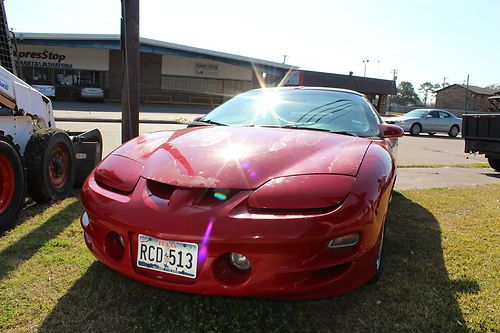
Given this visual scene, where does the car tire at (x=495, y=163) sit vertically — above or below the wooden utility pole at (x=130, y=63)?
below

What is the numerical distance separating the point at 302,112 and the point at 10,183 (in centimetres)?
257

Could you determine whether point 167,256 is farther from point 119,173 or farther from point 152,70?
point 152,70

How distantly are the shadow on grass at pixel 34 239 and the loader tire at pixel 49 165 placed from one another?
0.64ft

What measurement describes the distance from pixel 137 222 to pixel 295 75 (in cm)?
3607

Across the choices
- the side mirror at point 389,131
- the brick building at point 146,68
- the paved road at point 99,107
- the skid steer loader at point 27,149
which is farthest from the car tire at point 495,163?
the brick building at point 146,68

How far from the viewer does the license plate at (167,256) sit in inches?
79.3

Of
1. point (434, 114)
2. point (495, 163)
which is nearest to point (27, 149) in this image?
point (495, 163)

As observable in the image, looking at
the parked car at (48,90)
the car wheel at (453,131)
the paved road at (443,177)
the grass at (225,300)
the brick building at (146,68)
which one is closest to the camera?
the grass at (225,300)

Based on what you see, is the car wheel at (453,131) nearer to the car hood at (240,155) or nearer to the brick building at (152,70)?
the brick building at (152,70)

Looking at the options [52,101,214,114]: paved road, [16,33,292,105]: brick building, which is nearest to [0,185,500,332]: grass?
[52,101,214,114]: paved road

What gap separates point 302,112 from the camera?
11.6ft

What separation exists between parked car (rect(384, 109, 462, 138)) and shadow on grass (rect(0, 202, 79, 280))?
19654 mm

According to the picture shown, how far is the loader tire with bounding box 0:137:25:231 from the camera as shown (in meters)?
3.54

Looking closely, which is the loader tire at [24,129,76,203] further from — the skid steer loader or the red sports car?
the red sports car
